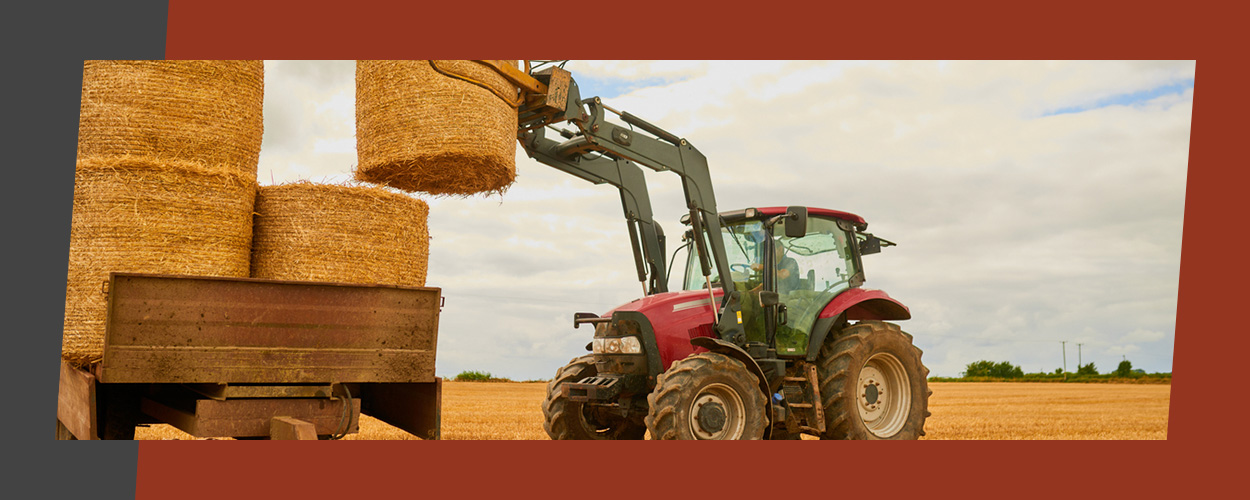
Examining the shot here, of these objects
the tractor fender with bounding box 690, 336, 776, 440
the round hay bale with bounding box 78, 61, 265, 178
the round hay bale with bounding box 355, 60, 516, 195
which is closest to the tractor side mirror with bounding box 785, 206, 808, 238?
the tractor fender with bounding box 690, 336, 776, 440

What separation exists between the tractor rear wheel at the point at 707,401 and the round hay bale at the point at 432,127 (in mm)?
1703

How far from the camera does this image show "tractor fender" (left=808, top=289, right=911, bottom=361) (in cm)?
615

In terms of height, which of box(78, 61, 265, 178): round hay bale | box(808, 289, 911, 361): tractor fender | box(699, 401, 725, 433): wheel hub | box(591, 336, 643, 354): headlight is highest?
box(78, 61, 265, 178): round hay bale

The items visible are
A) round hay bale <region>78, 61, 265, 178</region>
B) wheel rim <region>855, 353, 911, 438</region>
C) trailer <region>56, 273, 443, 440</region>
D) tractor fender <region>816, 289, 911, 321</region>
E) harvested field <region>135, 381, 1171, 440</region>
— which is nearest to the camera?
trailer <region>56, 273, 443, 440</region>

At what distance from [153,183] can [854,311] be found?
16.3 feet

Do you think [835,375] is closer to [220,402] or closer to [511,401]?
[220,402]

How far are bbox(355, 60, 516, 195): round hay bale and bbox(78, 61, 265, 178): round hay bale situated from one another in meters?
0.82


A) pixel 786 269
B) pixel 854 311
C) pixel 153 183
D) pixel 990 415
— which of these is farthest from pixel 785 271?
pixel 990 415

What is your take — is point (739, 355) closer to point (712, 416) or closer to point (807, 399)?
point (712, 416)

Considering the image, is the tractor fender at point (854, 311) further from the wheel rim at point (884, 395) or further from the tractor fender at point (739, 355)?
the tractor fender at point (739, 355)

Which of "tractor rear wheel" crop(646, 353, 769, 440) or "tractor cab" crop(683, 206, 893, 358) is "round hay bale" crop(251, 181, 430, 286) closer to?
"tractor rear wheel" crop(646, 353, 769, 440)

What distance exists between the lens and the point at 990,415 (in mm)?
9750

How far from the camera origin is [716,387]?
539 centimetres

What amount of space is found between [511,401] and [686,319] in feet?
14.7
